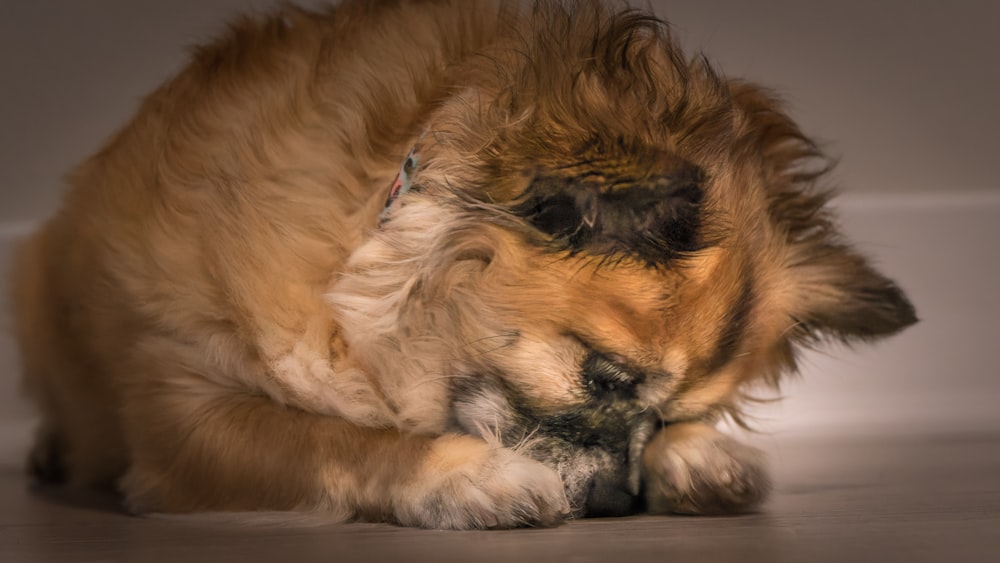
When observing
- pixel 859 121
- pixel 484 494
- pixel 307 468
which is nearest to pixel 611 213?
pixel 484 494

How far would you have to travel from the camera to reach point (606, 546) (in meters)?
2.05

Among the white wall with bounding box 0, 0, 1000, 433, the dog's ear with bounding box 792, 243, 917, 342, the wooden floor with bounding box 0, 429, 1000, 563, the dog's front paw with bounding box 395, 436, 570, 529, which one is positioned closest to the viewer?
the wooden floor with bounding box 0, 429, 1000, 563

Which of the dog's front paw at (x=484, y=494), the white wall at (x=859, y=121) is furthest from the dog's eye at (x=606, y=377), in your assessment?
the white wall at (x=859, y=121)

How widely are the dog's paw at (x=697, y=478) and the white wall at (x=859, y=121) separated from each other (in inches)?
78.0

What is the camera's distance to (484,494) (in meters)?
2.30

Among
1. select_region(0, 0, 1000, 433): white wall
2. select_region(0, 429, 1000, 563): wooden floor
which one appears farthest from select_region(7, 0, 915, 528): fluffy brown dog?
select_region(0, 0, 1000, 433): white wall

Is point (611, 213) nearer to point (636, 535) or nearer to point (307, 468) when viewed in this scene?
point (636, 535)

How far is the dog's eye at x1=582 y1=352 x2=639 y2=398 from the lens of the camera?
2383 millimetres

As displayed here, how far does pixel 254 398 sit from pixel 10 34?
7.77ft

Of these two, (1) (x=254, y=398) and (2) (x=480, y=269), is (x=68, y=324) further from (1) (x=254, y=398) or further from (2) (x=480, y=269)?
(2) (x=480, y=269)

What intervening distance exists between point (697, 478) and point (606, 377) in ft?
1.03

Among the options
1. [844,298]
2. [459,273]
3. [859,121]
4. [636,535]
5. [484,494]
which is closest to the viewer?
[636,535]

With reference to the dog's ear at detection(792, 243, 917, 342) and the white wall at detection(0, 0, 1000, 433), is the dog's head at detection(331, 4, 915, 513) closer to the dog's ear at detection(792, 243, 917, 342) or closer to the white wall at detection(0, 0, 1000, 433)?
the dog's ear at detection(792, 243, 917, 342)

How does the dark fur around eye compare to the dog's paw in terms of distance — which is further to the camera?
the dog's paw
